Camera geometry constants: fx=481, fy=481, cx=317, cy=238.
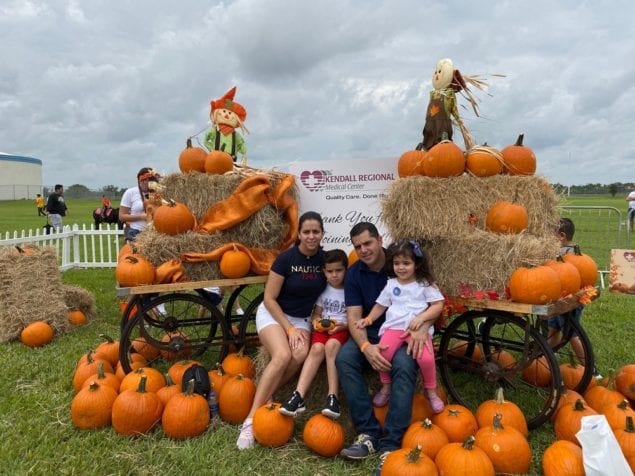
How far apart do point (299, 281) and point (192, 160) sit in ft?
6.03

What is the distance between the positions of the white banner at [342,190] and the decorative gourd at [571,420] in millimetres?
2366

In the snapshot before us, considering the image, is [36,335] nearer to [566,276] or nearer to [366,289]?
[366,289]

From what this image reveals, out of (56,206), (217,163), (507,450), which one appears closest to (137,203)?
(217,163)

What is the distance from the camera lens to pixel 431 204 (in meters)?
4.00

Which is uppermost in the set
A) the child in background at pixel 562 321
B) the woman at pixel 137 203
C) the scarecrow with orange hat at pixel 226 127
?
the scarecrow with orange hat at pixel 226 127

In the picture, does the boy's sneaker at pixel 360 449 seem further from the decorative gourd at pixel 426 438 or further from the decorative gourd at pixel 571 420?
the decorative gourd at pixel 571 420

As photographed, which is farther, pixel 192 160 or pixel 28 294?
pixel 28 294

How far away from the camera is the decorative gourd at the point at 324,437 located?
3277 millimetres

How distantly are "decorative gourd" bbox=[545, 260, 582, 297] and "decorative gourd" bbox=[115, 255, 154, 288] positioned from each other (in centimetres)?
335

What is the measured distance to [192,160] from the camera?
4914mm

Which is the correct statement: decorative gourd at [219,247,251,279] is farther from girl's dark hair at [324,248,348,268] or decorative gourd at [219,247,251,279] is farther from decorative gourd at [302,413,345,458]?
decorative gourd at [302,413,345,458]

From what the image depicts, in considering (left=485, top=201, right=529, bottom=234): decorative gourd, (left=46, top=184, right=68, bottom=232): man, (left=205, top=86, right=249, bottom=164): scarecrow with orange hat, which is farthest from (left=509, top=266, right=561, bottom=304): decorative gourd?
(left=46, top=184, right=68, bottom=232): man

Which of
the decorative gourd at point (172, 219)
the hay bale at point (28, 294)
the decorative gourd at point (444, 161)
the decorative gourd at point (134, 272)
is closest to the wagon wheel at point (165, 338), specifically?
the decorative gourd at point (134, 272)

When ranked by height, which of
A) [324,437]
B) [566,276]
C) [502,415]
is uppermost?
[566,276]
